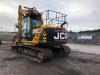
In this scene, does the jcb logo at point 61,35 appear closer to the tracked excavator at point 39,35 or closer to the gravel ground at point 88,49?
the tracked excavator at point 39,35

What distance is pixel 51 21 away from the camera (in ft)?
34.8

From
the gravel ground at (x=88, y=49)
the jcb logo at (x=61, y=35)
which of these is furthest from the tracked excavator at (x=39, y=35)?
the gravel ground at (x=88, y=49)

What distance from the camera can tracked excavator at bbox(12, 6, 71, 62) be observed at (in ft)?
32.9

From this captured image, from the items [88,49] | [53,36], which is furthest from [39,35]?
[88,49]

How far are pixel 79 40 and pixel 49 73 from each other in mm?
30558

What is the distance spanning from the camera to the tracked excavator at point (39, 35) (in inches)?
394

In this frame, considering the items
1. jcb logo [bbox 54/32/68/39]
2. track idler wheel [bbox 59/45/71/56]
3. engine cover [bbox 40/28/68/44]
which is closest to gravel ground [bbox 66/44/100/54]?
track idler wheel [bbox 59/45/71/56]

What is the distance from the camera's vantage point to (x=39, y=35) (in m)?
9.98

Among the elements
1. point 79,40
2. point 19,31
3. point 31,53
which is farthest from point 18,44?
point 79,40

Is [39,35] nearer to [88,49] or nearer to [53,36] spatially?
[53,36]

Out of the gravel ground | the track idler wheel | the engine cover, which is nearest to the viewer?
the engine cover

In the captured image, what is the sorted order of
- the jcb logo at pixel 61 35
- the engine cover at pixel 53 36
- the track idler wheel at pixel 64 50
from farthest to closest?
1. the track idler wheel at pixel 64 50
2. the jcb logo at pixel 61 35
3. the engine cover at pixel 53 36

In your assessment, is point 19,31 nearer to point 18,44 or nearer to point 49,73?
point 18,44

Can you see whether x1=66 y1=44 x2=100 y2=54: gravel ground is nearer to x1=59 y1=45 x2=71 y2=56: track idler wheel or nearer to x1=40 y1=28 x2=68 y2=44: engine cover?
x1=59 y1=45 x2=71 y2=56: track idler wheel
